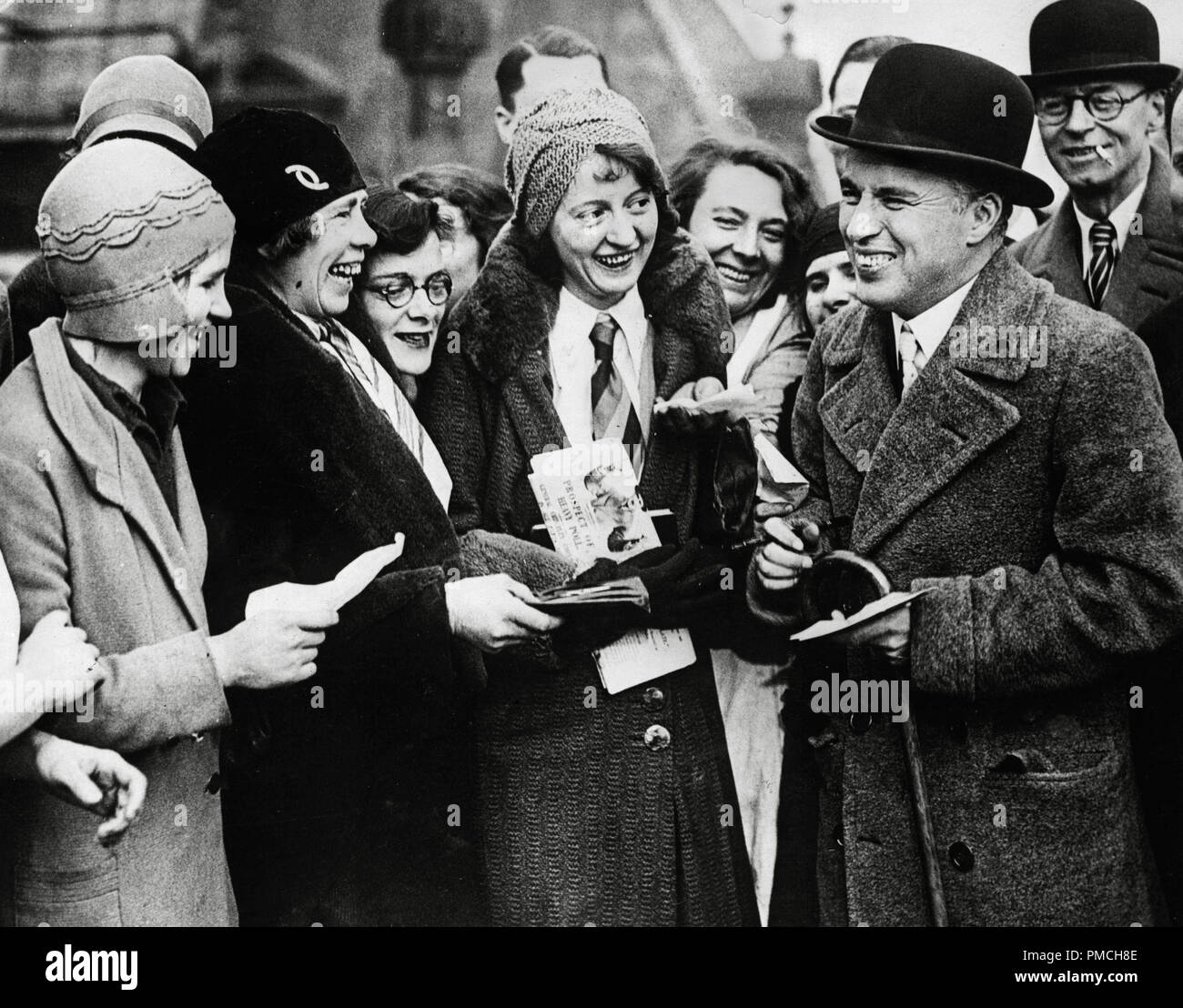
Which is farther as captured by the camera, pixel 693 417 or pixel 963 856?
pixel 693 417

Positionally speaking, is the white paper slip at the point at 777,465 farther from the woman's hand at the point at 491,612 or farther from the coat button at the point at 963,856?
the coat button at the point at 963,856

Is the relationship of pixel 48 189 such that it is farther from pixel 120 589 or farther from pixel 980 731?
pixel 980 731

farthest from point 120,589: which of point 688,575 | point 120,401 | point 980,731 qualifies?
point 980,731

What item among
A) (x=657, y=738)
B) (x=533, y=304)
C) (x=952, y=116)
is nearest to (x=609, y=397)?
(x=533, y=304)

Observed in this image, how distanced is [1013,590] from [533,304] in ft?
5.57

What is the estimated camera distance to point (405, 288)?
4684 mm

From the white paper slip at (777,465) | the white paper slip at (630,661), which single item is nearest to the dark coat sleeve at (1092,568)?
the white paper slip at (777,465)

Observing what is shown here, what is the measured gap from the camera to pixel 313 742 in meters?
4.69

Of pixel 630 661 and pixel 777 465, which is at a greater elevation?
pixel 777 465

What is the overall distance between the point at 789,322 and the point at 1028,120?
0.93m

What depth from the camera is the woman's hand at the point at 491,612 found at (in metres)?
4.61

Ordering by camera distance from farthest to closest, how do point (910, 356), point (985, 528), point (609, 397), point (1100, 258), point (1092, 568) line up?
point (609, 397), point (1100, 258), point (910, 356), point (985, 528), point (1092, 568)

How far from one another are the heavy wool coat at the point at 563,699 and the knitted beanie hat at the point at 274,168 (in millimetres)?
556

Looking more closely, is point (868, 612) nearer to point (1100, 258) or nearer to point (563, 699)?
point (563, 699)
